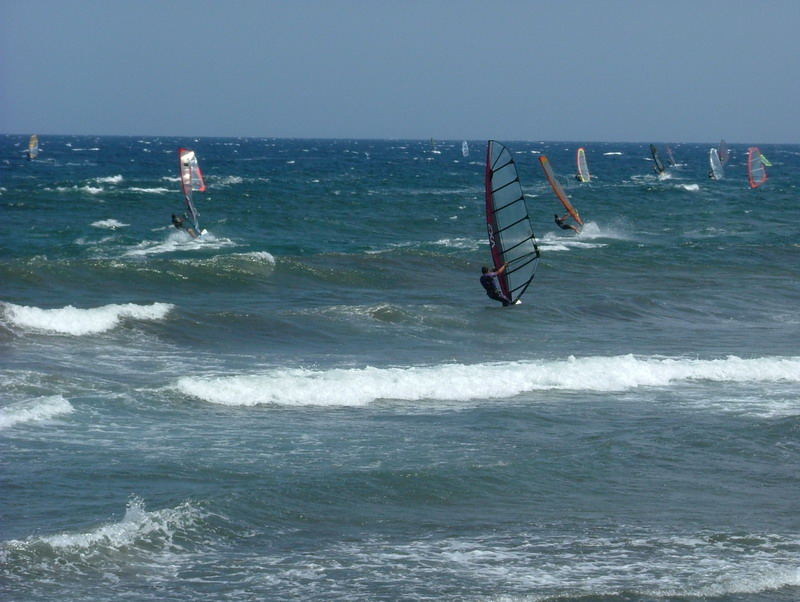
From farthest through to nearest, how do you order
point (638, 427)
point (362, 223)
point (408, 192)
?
point (408, 192)
point (362, 223)
point (638, 427)

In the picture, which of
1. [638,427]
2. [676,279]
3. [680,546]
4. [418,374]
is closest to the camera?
[680,546]

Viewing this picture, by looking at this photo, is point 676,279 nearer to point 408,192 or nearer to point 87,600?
point 87,600

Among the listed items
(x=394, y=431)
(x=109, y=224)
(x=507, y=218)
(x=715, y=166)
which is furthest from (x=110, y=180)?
(x=394, y=431)

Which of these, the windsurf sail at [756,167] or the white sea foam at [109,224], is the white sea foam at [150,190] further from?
the windsurf sail at [756,167]

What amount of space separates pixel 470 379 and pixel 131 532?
6.37 metres

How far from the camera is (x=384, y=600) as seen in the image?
6688 mm

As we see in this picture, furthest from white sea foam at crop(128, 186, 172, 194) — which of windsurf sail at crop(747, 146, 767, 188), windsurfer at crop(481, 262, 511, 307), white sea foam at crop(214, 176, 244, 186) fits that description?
windsurfer at crop(481, 262, 511, 307)

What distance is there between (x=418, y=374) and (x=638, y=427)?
3.27 metres

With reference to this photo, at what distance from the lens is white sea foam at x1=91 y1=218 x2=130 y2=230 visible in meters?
33.5

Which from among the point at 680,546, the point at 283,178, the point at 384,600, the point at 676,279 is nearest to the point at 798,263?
the point at 676,279

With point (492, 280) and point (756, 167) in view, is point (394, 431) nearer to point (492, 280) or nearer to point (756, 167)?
point (492, 280)

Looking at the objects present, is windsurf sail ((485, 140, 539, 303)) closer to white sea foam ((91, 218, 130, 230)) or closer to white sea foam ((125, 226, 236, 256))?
white sea foam ((125, 226, 236, 256))

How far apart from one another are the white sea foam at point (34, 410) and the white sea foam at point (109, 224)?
2278cm

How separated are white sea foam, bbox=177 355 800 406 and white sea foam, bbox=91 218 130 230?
21.1 meters
